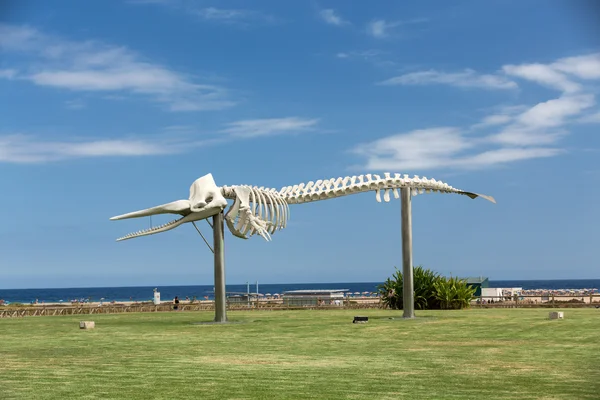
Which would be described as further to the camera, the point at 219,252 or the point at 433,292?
the point at 433,292

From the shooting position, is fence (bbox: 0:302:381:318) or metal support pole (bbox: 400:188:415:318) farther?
fence (bbox: 0:302:381:318)

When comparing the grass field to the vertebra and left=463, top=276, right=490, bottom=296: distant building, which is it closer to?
the vertebra

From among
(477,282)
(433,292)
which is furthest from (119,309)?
(477,282)

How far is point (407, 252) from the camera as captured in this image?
981 inches

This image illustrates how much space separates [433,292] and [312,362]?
19.3 m

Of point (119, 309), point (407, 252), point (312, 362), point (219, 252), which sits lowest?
point (312, 362)

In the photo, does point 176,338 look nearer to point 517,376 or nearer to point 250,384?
point 250,384

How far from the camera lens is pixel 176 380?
12.4 meters

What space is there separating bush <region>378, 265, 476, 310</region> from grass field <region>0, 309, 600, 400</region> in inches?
394

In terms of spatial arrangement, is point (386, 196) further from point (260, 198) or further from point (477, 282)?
point (477, 282)

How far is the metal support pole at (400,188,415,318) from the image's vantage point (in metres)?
24.9

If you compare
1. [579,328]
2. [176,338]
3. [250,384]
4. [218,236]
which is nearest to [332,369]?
[250,384]

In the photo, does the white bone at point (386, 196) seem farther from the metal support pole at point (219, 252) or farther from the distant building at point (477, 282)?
the distant building at point (477, 282)

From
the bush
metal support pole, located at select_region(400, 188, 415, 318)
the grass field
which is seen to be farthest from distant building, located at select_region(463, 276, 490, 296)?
the grass field
